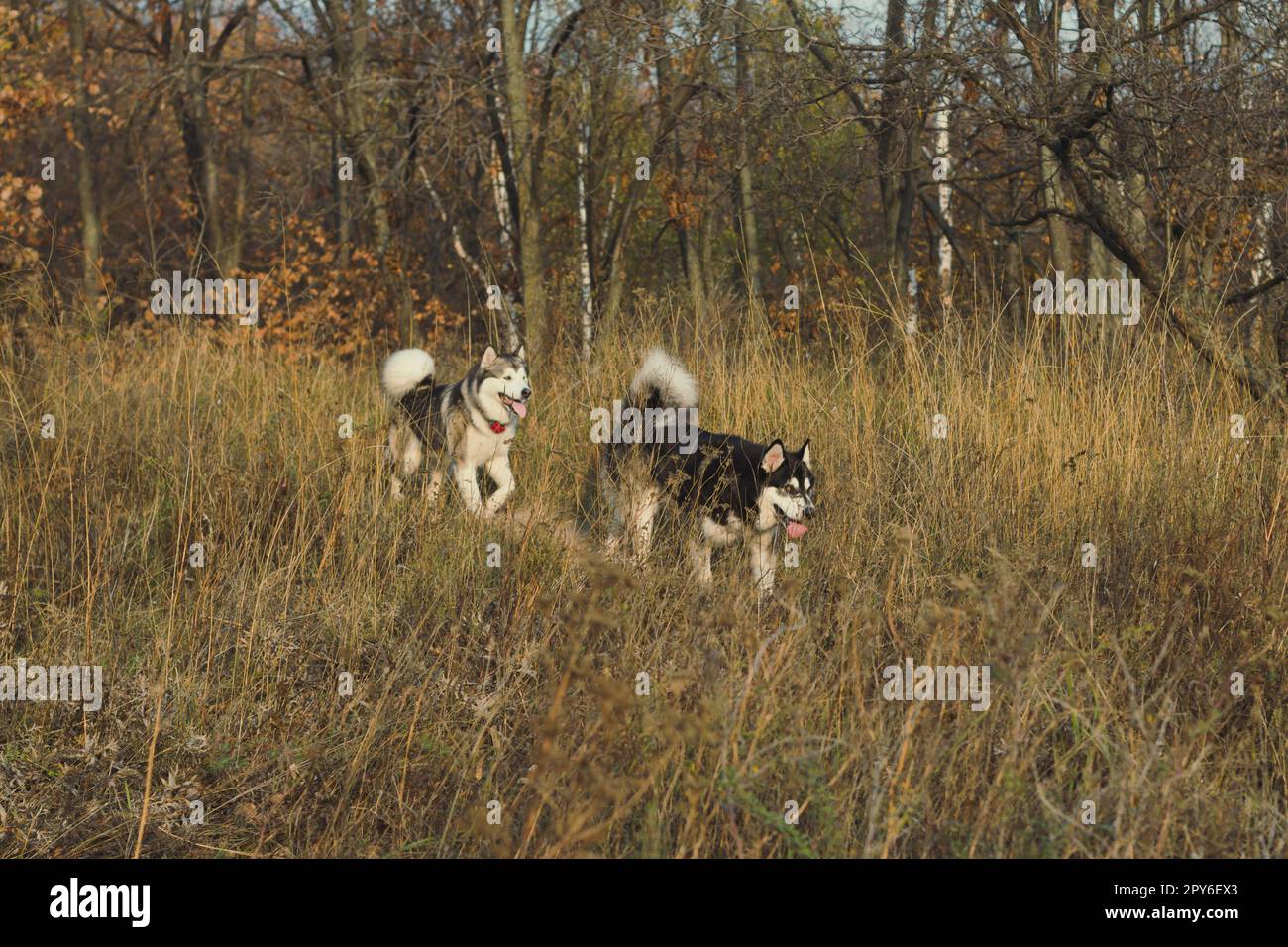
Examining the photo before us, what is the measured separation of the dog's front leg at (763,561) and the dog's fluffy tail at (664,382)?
107 cm

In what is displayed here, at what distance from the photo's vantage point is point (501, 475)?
262 inches

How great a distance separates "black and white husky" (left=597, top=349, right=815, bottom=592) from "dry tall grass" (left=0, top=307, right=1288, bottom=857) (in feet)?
0.67

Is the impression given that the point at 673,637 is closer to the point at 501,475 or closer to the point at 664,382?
the point at 664,382

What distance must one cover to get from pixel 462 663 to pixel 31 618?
174 centimetres

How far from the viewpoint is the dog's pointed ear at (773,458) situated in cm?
511

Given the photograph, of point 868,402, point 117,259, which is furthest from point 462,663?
point 117,259

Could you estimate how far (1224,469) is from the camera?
5.08 metres

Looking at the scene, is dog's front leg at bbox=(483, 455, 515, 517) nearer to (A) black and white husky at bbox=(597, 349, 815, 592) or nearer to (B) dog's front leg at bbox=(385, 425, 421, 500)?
(B) dog's front leg at bbox=(385, 425, 421, 500)

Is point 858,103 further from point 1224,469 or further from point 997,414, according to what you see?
point 1224,469

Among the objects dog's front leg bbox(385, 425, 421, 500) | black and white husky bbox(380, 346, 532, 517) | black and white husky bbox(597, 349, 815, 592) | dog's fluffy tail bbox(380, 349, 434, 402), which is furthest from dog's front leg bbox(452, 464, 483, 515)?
dog's fluffy tail bbox(380, 349, 434, 402)

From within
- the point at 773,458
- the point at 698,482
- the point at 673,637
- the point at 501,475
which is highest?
the point at 773,458

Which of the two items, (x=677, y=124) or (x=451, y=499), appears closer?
(x=451, y=499)

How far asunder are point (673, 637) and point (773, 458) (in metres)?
1.39

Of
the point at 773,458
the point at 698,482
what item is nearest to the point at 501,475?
the point at 698,482
